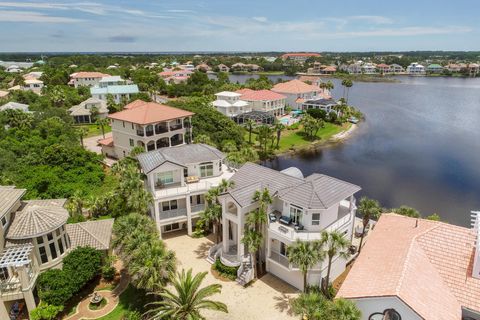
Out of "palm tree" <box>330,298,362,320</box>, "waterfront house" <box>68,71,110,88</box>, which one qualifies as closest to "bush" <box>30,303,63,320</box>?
"palm tree" <box>330,298,362,320</box>

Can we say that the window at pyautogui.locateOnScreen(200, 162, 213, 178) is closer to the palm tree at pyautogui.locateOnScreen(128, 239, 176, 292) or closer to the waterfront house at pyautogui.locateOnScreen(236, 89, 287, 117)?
the palm tree at pyautogui.locateOnScreen(128, 239, 176, 292)

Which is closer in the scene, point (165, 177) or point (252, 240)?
point (252, 240)

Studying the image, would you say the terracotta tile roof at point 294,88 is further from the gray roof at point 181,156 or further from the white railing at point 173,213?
the white railing at point 173,213

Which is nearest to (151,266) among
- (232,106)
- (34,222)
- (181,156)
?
(34,222)

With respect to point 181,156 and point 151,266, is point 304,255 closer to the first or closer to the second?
point 151,266

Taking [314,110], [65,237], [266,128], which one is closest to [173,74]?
[314,110]
